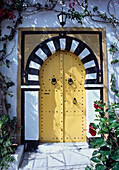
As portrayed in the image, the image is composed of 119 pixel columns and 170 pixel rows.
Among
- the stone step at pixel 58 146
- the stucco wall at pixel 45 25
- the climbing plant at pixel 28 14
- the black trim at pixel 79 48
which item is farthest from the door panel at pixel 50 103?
the climbing plant at pixel 28 14

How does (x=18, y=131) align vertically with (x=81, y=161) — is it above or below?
above

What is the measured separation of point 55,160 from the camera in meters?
3.36

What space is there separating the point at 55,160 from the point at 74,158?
0.38 meters

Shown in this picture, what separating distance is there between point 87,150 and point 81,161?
0.54m

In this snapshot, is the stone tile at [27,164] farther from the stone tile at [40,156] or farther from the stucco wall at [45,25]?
the stucco wall at [45,25]

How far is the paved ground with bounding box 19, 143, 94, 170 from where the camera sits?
314 cm

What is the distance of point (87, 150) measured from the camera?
3.77 m

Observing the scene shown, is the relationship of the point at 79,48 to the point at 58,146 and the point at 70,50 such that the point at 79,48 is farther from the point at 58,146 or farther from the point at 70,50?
the point at 58,146

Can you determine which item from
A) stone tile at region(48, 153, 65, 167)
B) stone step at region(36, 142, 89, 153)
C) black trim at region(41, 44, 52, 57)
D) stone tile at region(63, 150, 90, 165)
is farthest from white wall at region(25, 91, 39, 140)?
black trim at region(41, 44, 52, 57)

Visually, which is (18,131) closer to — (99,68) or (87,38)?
(99,68)

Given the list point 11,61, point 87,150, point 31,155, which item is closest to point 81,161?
point 87,150

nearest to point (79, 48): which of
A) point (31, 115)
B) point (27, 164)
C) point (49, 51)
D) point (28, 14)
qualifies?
point (49, 51)

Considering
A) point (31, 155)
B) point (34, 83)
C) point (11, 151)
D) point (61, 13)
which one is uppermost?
point (61, 13)

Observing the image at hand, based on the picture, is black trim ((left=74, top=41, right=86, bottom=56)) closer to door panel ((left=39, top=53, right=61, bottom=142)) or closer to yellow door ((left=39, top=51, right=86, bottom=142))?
yellow door ((left=39, top=51, right=86, bottom=142))
